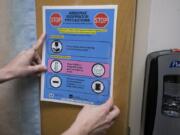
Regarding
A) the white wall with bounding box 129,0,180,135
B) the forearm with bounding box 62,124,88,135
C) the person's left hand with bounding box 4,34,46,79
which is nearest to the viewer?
the forearm with bounding box 62,124,88,135

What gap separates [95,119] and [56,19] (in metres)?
0.38

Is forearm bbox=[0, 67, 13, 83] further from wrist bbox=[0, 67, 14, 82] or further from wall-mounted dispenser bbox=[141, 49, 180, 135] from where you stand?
wall-mounted dispenser bbox=[141, 49, 180, 135]

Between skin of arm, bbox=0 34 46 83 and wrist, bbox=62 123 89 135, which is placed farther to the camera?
skin of arm, bbox=0 34 46 83

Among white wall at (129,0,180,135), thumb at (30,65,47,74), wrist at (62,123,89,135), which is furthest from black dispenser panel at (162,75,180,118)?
thumb at (30,65,47,74)

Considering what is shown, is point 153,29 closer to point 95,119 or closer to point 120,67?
point 120,67

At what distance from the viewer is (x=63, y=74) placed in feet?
2.73

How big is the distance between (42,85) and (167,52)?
505 millimetres

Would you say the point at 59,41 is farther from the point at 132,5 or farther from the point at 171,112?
the point at 171,112

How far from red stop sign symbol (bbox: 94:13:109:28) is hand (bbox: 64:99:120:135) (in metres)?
0.26

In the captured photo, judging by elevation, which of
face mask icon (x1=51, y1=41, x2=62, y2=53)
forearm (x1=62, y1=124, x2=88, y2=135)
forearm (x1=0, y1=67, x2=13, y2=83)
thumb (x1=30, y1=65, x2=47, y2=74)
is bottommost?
forearm (x1=62, y1=124, x2=88, y2=135)

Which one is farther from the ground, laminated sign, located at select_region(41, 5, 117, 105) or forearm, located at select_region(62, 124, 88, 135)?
laminated sign, located at select_region(41, 5, 117, 105)

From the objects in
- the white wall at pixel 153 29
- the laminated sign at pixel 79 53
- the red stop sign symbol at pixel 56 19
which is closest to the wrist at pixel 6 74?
the laminated sign at pixel 79 53

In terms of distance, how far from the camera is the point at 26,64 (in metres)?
0.80

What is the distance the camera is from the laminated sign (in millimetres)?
755
